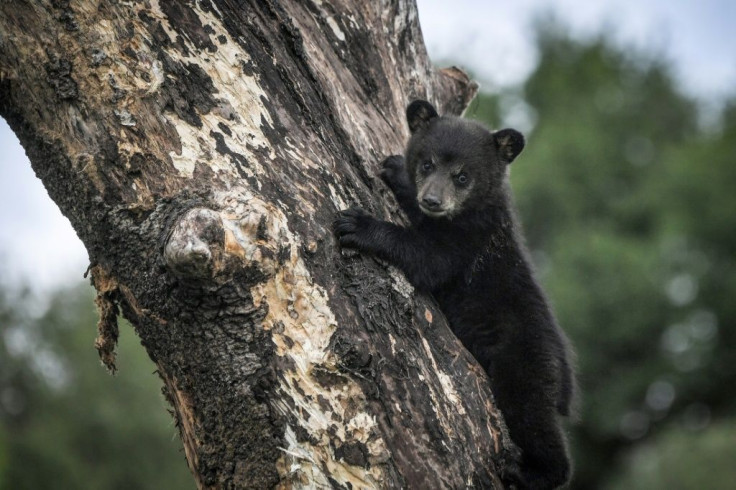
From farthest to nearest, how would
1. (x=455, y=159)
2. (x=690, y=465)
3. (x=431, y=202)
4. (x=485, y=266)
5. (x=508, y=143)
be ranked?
(x=690, y=465) < (x=508, y=143) < (x=455, y=159) < (x=485, y=266) < (x=431, y=202)

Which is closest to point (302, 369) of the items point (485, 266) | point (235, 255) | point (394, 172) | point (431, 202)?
point (235, 255)

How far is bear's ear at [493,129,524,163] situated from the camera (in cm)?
731

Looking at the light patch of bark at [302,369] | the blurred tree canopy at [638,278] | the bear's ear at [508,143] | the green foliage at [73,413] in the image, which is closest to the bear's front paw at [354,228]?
the light patch of bark at [302,369]

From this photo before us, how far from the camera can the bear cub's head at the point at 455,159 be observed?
267 inches

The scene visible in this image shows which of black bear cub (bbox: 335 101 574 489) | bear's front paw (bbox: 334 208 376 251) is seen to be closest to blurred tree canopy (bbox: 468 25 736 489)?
black bear cub (bbox: 335 101 574 489)

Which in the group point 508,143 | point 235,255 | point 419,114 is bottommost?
point 235,255

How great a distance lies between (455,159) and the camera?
7.20 metres

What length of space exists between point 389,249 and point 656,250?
3423cm

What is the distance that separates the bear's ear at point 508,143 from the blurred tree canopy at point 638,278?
62.9 feet

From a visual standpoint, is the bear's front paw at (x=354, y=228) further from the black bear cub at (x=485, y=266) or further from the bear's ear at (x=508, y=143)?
the bear's ear at (x=508, y=143)

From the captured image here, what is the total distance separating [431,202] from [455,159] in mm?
861

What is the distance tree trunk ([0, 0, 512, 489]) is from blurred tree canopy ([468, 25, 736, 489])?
2153cm

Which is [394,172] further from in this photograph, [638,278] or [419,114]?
[638,278]

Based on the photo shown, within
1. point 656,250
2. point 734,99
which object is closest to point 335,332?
point 656,250
